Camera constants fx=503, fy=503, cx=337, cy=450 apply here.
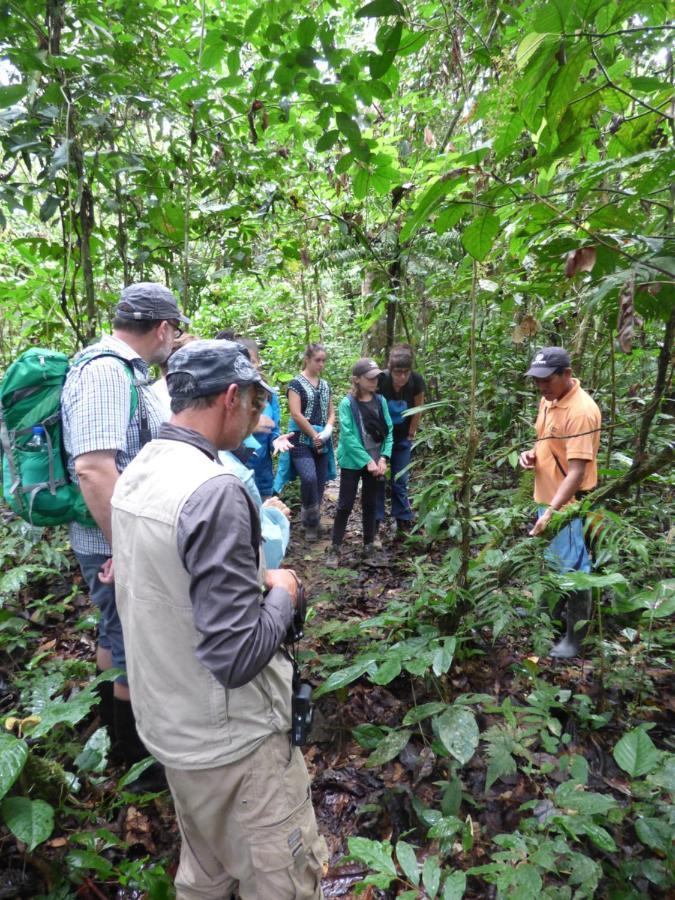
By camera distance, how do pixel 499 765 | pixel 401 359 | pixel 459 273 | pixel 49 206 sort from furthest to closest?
pixel 401 359 → pixel 459 273 → pixel 49 206 → pixel 499 765

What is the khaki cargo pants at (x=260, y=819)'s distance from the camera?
1499mm

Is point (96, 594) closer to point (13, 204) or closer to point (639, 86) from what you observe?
point (13, 204)

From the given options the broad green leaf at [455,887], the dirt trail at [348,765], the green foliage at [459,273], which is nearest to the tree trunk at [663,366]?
the green foliage at [459,273]

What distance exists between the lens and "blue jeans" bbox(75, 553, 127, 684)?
2531 mm

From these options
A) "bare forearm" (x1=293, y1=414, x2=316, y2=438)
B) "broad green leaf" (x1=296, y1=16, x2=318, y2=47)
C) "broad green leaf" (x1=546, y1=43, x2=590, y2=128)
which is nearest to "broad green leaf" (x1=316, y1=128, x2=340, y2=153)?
"broad green leaf" (x1=296, y1=16, x2=318, y2=47)

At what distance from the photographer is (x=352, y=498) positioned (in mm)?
5195

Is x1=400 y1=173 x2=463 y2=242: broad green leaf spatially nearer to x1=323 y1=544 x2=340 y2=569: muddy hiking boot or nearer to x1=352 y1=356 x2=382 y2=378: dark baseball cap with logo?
x1=352 y1=356 x2=382 y2=378: dark baseball cap with logo

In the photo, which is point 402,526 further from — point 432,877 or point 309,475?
point 432,877

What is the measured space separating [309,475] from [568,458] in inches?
117

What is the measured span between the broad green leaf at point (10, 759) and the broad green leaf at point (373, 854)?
1.15 m

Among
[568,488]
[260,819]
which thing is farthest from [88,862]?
[568,488]

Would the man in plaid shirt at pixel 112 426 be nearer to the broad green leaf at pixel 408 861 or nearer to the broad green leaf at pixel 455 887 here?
the broad green leaf at pixel 408 861

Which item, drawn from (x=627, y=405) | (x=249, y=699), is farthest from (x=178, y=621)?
(x=627, y=405)

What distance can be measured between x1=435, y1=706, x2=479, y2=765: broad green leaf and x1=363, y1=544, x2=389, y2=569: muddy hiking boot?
253 cm
